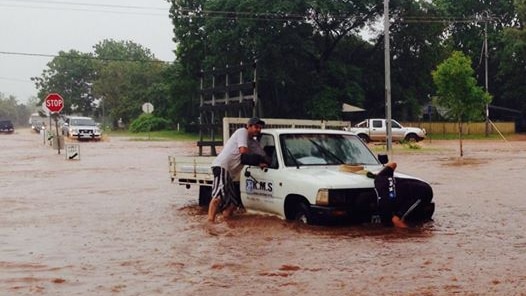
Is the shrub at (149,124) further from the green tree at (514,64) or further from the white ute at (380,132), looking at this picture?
the white ute at (380,132)

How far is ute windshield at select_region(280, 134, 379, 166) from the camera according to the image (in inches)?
431

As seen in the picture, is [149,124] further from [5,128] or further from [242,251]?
[242,251]

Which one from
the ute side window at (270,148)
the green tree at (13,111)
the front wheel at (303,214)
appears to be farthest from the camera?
the green tree at (13,111)

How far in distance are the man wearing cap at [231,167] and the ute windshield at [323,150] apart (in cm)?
46

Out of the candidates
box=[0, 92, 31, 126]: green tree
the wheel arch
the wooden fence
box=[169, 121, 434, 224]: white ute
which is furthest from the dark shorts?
box=[0, 92, 31, 126]: green tree

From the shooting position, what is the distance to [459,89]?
32281mm

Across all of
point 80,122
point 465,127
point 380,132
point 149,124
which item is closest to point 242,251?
point 380,132

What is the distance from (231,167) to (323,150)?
4.80 ft

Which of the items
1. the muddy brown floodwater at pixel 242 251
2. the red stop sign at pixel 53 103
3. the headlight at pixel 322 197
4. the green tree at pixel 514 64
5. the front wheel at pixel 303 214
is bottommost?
the muddy brown floodwater at pixel 242 251

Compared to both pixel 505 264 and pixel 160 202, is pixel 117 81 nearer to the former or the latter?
pixel 160 202

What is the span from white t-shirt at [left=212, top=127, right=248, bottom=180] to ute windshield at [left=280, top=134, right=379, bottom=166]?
62 centimetres

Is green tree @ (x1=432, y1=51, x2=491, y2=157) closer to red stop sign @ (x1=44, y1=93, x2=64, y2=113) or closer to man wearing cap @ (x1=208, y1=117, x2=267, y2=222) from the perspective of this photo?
red stop sign @ (x1=44, y1=93, x2=64, y2=113)

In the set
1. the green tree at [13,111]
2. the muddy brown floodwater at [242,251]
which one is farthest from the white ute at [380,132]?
the green tree at [13,111]

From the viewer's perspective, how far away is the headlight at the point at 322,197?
31.6ft
